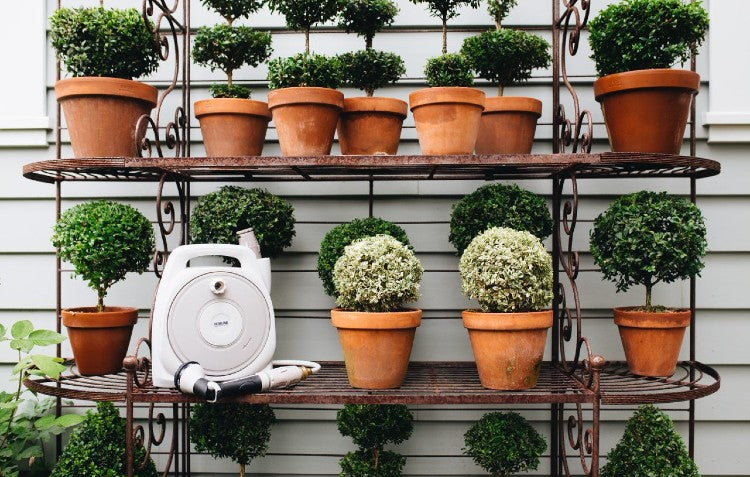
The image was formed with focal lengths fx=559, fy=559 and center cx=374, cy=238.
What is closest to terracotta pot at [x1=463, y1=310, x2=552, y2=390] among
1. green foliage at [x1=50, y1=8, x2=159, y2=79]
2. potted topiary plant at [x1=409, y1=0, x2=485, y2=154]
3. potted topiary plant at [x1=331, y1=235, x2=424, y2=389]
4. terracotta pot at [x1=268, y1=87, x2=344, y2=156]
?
potted topiary plant at [x1=331, y1=235, x2=424, y2=389]

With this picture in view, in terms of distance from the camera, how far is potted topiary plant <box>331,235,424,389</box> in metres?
1.78

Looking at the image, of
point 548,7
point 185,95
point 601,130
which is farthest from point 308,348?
point 548,7

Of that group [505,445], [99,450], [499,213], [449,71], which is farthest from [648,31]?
[99,450]

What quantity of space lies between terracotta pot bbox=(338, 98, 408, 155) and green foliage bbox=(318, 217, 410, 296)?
267 millimetres

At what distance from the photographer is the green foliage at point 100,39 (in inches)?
77.0

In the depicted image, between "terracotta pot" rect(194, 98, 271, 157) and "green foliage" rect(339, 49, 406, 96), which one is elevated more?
"green foliage" rect(339, 49, 406, 96)

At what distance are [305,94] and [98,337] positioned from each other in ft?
3.69

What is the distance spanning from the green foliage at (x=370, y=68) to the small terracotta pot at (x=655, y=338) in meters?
1.20

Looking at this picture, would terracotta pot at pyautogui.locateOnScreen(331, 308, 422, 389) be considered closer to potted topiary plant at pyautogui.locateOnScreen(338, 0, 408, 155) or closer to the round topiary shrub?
the round topiary shrub

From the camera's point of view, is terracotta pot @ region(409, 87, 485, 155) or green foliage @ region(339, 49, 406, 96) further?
green foliage @ region(339, 49, 406, 96)

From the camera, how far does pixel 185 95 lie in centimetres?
231

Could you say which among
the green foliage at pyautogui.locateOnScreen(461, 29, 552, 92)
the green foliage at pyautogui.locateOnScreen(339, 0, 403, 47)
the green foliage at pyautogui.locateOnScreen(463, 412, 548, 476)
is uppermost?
the green foliage at pyautogui.locateOnScreen(339, 0, 403, 47)

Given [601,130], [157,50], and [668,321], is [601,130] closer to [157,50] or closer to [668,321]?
[668,321]

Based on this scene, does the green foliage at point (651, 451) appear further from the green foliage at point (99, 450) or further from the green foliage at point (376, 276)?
the green foliage at point (99, 450)
